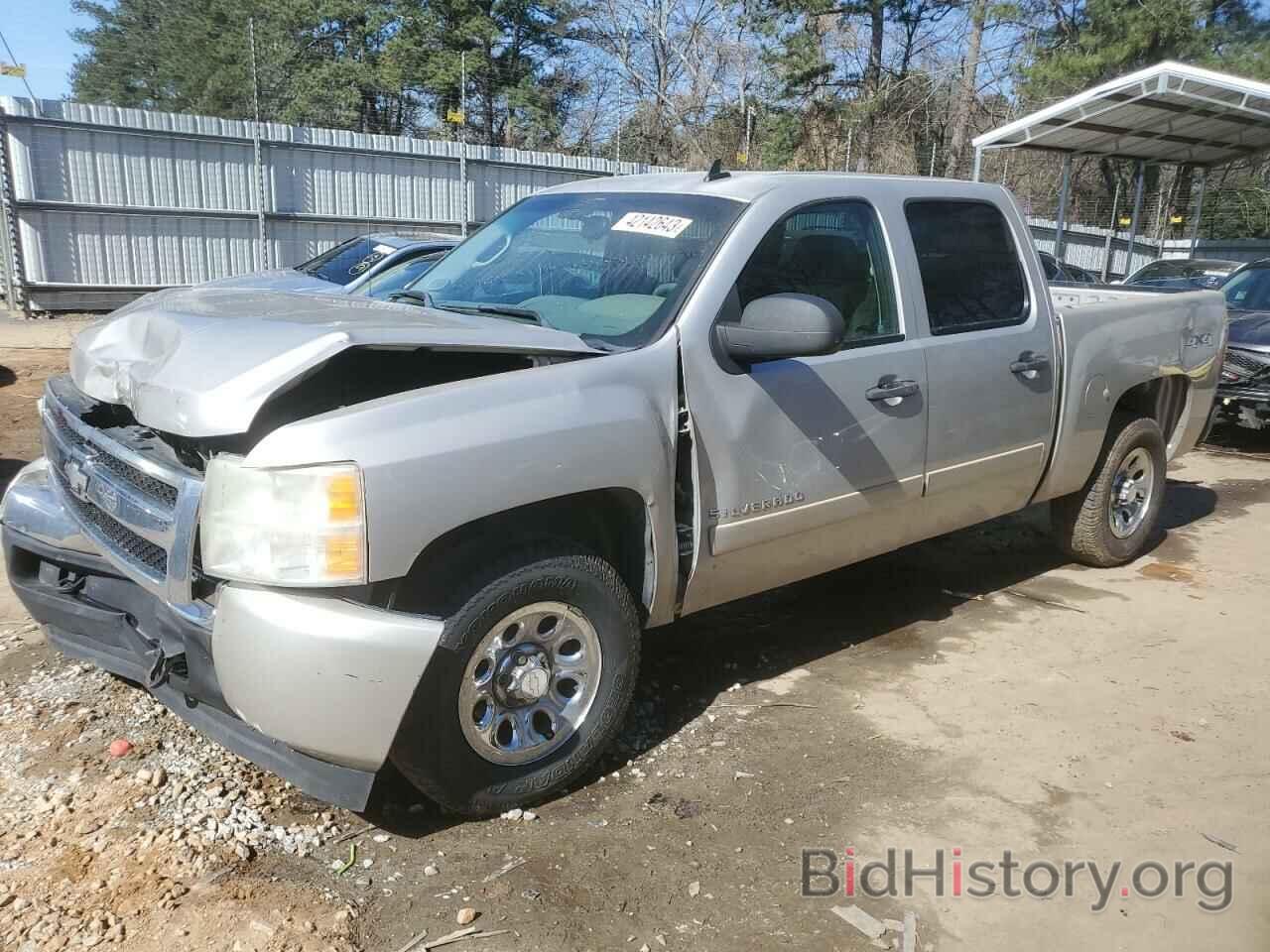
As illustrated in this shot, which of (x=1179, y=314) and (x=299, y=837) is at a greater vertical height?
(x=1179, y=314)

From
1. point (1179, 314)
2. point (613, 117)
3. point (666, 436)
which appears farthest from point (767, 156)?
point (666, 436)

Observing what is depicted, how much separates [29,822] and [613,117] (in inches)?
1130

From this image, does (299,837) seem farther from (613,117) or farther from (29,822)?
(613,117)

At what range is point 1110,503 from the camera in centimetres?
568

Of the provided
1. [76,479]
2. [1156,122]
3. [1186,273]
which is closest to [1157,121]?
[1156,122]

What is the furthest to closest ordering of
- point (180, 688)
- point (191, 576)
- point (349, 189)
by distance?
1. point (349, 189)
2. point (180, 688)
3. point (191, 576)

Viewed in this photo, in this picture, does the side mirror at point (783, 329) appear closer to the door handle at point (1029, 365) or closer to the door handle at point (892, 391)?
the door handle at point (892, 391)

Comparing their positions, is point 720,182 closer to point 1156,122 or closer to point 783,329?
point 783,329

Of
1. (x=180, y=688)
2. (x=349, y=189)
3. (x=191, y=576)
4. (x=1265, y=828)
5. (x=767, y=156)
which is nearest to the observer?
(x=191, y=576)

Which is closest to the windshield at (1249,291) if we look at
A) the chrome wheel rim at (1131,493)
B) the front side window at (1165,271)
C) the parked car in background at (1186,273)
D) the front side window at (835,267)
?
the parked car in background at (1186,273)

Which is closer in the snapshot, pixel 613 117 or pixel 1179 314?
pixel 1179 314

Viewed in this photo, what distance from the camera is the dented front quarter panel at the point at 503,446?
2.70m

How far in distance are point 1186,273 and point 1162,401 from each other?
8.60 meters

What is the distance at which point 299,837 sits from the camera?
306 cm
